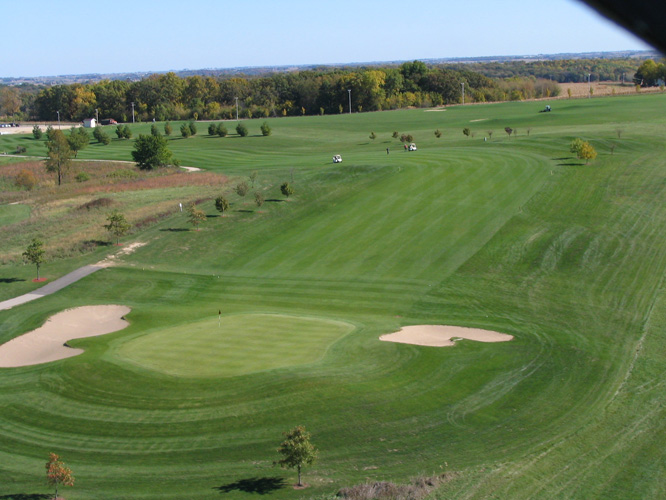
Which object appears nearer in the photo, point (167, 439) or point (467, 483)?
point (467, 483)

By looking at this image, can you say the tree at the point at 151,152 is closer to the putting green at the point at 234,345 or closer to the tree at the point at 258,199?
the tree at the point at 258,199

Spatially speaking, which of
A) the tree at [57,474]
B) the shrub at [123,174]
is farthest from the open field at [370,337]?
the shrub at [123,174]

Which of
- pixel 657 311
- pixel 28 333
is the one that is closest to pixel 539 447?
pixel 657 311

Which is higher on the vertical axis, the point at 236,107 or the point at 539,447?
the point at 236,107

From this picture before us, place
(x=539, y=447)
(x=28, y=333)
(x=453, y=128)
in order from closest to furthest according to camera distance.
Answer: (x=539, y=447) < (x=28, y=333) < (x=453, y=128)

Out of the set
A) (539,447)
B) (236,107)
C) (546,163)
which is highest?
(236,107)

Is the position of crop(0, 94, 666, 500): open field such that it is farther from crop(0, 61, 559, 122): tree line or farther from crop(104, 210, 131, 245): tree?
crop(0, 61, 559, 122): tree line

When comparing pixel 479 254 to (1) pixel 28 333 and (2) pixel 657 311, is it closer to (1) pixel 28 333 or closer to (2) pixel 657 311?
(2) pixel 657 311
